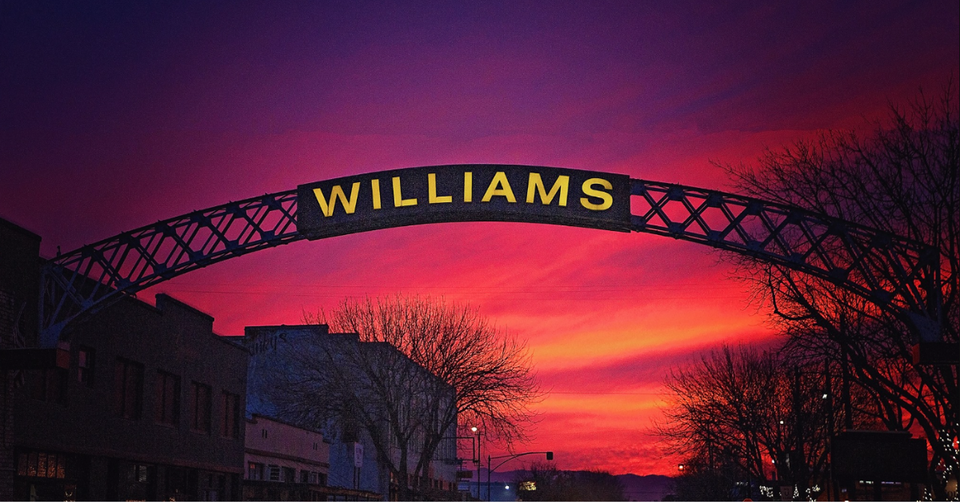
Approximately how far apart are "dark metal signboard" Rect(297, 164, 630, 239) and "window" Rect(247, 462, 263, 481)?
23.4 metres

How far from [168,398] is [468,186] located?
16070mm

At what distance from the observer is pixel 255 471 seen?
4509 cm

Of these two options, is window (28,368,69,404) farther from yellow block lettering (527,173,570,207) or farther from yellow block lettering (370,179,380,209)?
yellow block lettering (527,173,570,207)

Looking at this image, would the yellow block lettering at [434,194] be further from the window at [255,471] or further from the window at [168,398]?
the window at [255,471]

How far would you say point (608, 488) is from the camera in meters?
194

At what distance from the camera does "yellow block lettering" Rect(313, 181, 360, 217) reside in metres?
24.1

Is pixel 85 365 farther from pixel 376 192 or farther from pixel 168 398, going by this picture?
pixel 376 192

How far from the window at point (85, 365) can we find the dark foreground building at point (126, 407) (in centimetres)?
3

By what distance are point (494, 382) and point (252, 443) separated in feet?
33.2

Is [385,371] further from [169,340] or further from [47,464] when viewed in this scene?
[47,464]

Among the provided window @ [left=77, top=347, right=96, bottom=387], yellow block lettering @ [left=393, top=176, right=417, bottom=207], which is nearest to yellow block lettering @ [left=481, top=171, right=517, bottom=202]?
yellow block lettering @ [left=393, top=176, right=417, bottom=207]

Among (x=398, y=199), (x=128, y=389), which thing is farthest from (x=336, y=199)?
(x=128, y=389)

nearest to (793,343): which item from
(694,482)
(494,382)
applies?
(494,382)

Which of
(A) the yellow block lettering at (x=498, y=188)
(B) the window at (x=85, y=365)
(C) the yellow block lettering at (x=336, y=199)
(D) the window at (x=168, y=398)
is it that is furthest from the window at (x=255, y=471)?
(A) the yellow block lettering at (x=498, y=188)
